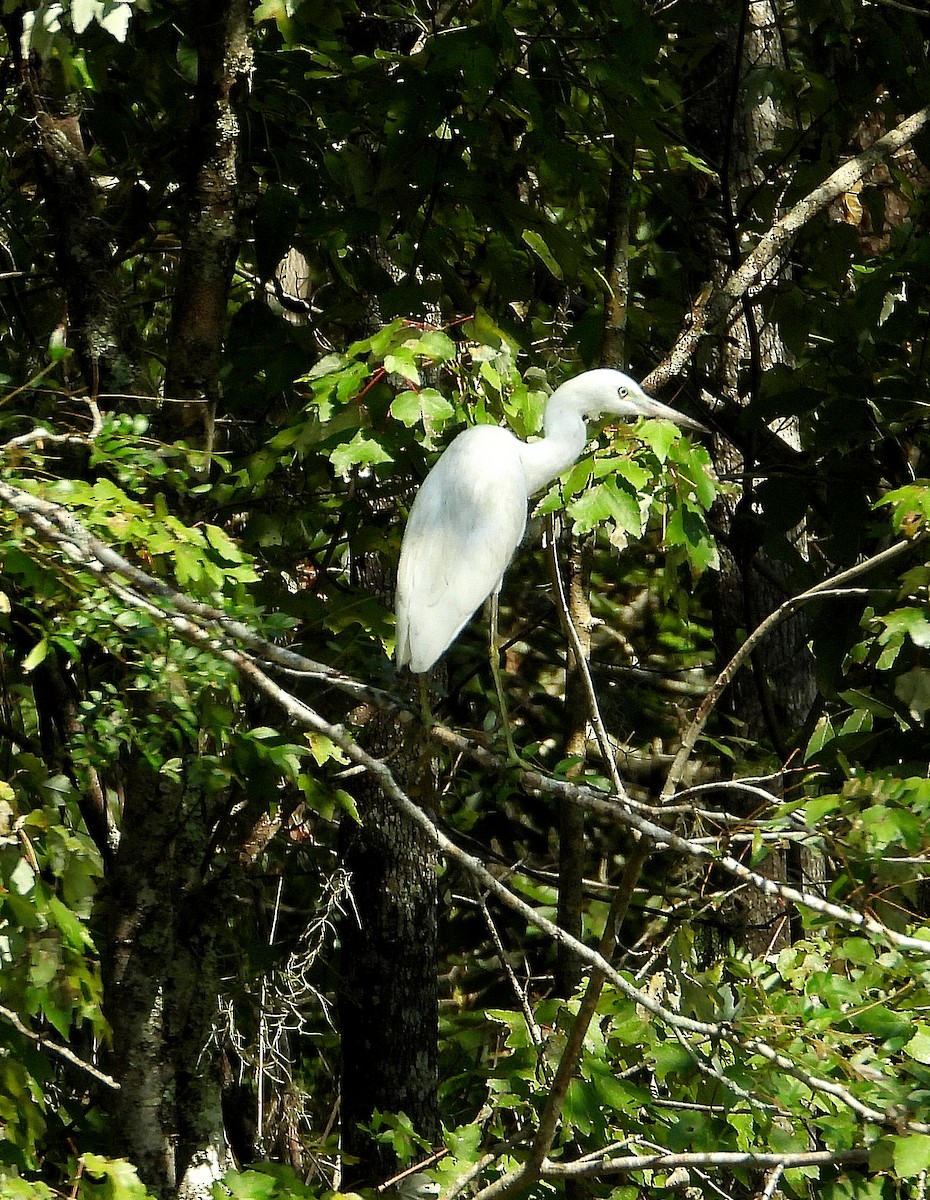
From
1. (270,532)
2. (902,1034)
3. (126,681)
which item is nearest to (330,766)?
(270,532)

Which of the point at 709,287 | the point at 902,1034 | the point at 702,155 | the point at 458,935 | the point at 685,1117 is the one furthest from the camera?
the point at 458,935

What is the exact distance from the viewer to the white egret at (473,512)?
3201 millimetres

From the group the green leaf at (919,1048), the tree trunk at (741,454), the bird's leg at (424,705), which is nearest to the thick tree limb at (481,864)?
the green leaf at (919,1048)

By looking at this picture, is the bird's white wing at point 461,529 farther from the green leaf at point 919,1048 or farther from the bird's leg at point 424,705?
the green leaf at point 919,1048

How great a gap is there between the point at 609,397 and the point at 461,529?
0.53 meters

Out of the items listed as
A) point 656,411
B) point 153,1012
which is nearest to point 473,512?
point 656,411

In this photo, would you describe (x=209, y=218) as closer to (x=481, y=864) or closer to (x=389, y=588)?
(x=389, y=588)

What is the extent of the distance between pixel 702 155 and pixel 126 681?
3.24 m

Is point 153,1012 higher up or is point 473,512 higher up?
point 473,512

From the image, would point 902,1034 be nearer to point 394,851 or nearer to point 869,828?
point 869,828

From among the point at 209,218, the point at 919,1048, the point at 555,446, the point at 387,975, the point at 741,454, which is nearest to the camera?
the point at 919,1048

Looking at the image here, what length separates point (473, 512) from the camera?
3305 mm

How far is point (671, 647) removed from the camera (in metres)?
7.04

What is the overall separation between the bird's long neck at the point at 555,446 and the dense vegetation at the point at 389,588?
0.31 feet
